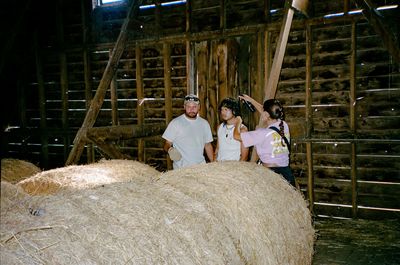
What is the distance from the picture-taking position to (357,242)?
6.60 metres

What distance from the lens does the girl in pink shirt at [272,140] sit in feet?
16.5

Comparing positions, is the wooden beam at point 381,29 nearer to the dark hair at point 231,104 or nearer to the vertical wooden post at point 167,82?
the dark hair at point 231,104

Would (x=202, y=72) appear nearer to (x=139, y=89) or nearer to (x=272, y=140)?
(x=139, y=89)

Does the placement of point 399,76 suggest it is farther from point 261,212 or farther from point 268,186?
point 261,212

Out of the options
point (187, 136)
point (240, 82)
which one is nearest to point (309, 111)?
point (240, 82)

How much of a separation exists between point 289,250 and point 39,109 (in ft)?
32.7

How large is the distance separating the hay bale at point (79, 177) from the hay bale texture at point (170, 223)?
59.7 inches

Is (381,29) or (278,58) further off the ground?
(381,29)

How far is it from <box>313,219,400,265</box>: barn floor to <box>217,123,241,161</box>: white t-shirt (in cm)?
244

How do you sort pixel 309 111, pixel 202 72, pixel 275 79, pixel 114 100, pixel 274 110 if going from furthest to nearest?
pixel 114 100 < pixel 202 72 < pixel 309 111 < pixel 275 79 < pixel 274 110

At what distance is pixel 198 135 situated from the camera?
6.04 meters

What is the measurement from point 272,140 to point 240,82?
3.73m

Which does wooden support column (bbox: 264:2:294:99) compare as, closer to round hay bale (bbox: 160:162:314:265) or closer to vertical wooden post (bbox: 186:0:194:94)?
round hay bale (bbox: 160:162:314:265)

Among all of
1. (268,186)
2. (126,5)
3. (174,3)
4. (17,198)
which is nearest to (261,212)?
(268,186)
